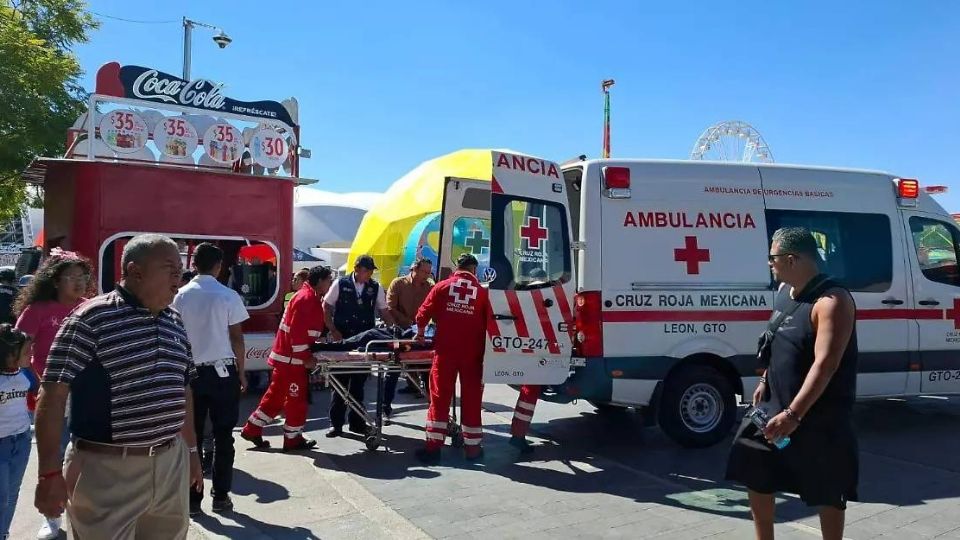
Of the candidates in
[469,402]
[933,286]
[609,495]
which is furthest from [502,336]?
[933,286]

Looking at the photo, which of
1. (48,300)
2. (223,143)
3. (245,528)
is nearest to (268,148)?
(223,143)

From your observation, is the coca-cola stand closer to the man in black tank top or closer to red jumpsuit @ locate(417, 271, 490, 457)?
red jumpsuit @ locate(417, 271, 490, 457)

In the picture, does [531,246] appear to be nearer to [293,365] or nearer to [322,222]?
[293,365]

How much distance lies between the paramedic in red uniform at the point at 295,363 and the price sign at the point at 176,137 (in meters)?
3.43

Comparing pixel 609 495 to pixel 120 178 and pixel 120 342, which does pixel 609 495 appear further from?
pixel 120 178

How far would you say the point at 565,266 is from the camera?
20.8 ft

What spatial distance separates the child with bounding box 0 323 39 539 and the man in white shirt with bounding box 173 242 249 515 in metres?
1.20

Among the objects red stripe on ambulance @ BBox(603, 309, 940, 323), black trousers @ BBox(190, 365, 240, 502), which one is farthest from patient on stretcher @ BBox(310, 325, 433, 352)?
red stripe on ambulance @ BBox(603, 309, 940, 323)

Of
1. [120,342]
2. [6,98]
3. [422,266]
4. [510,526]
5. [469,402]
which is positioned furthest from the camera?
[6,98]

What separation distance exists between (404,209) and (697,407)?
1003 centimetres

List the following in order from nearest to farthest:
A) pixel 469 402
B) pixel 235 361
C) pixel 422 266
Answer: pixel 235 361
pixel 469 402
pixel 422 266

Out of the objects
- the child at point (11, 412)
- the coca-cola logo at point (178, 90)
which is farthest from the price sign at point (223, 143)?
the child at point (11, 412)

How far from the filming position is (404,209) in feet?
51.3

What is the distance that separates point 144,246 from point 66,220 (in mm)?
7038
